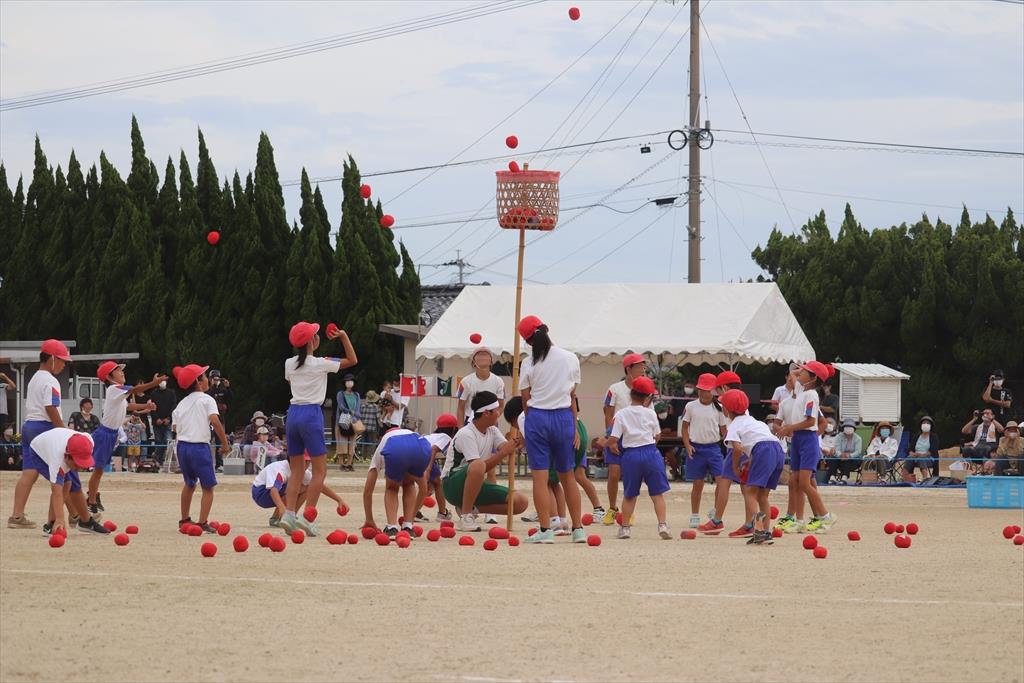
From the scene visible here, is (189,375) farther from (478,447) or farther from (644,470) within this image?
(644,470)

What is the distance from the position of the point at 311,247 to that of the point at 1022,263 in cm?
1659

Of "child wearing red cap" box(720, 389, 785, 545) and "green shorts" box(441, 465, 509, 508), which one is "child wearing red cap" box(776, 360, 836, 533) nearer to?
"child wearing red cap" box(720, 389, 785, 545)

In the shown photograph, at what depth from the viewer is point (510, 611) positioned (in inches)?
379

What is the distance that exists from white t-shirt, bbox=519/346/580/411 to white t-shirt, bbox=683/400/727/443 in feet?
9.38

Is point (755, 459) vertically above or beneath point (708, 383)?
beneath

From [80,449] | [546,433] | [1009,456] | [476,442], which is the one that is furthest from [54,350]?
[1009,456]

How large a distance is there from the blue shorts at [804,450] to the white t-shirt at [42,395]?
270 inches

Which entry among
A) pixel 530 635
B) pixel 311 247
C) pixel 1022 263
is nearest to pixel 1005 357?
pixel 1022 263

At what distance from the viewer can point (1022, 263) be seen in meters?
37.0

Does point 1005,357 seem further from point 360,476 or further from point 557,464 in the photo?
point 557,464

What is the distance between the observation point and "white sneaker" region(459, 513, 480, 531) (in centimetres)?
1494

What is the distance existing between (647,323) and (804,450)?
1384cm

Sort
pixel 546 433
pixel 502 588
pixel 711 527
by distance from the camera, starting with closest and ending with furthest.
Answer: pixel 502 588 < pixel 546 433 < pixel 711 527

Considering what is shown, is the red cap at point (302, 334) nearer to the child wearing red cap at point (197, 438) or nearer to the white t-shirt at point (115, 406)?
the child wearing red cap at point (197, 438)
